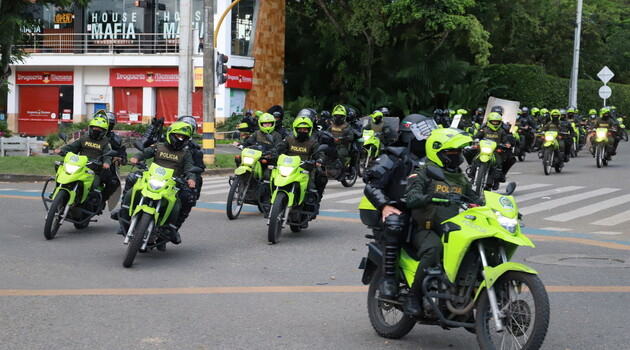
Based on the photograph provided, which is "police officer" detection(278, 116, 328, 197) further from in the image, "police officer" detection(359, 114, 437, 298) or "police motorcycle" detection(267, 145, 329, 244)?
"police officer" detection(359, 114, 437, 298)

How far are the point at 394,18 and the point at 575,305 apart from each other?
114ft

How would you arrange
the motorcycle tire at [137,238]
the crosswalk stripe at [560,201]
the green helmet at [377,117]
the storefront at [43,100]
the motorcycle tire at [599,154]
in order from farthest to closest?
the storefront at [43,100] → the motorcycle tire at [599,154] → the green helmet at [377,117] → the crosswalk stripe at [560,201] → the motorcycle tire at [137,238]

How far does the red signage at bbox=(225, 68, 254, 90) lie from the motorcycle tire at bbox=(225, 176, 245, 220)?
30.1 metres

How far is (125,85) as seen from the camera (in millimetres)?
47469

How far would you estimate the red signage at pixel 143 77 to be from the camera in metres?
46.2

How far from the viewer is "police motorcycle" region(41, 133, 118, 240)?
1192 cm

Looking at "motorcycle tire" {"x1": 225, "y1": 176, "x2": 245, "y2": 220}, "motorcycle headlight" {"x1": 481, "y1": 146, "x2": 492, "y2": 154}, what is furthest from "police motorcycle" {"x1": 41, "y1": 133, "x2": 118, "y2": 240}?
"motorcycle headlight" {"x1": 481, "y1": 146, "x2": 492, "y2": 154}

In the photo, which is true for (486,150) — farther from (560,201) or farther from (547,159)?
(547,159)

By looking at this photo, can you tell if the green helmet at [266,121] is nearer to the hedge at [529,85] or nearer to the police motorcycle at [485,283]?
the police motorcycle at [485,283]

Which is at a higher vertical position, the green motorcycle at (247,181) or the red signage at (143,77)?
the red signage at (143,77)

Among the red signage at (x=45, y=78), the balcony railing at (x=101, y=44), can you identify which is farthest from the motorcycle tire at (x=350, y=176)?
the red signage at (x=45, y=78)

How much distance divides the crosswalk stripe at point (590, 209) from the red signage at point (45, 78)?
36.2m

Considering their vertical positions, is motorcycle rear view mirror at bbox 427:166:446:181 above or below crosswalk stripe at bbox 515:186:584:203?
above

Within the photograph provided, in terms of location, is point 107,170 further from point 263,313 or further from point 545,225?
point 545,225
